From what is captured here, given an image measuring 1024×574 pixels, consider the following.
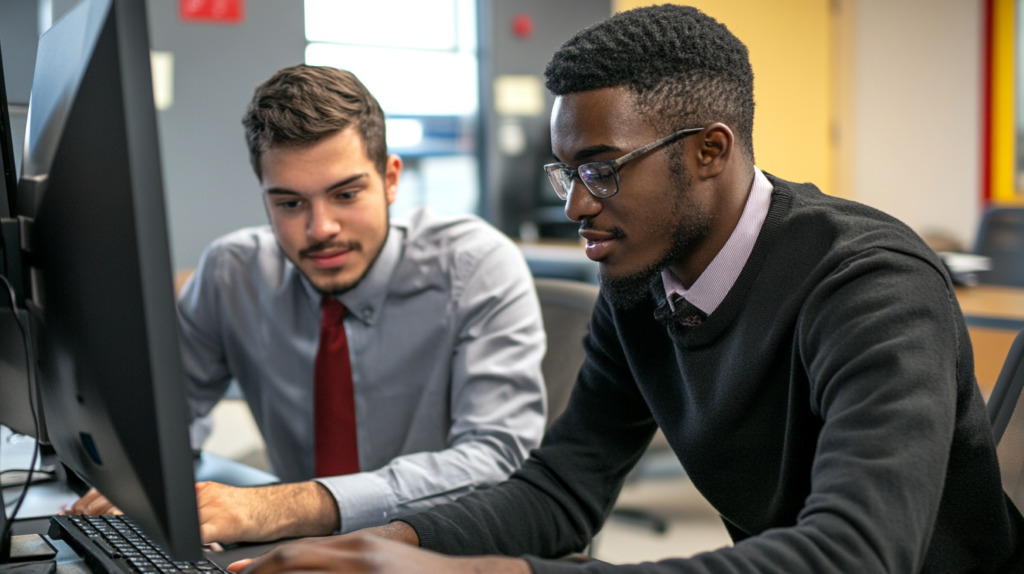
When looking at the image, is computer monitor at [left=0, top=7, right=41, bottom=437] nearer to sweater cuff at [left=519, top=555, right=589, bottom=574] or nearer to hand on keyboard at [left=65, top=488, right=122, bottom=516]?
hand on keyboard at [left=65, top=488, right=122, bottom=516]

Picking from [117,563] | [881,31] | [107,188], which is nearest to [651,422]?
[117,563]

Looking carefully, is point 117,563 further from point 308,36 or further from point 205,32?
point 308,36

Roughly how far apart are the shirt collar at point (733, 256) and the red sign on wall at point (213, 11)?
330 cm

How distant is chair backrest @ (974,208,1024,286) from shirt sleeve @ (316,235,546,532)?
2.37 m

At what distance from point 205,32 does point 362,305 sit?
2764 millimetres

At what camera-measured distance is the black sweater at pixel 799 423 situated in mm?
640

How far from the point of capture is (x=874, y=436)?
2.14ft

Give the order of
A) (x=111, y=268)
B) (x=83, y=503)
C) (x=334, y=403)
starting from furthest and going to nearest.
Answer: (x=334, y=403) < (x=83, y=503) < (x=111, y=268)

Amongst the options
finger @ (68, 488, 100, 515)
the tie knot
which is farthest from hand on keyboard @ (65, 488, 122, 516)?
the tie knot

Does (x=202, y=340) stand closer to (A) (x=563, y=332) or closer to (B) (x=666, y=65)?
(A) (x=563, y=332)

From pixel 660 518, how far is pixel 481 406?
1719mm

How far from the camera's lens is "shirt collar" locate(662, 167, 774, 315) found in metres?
0.93

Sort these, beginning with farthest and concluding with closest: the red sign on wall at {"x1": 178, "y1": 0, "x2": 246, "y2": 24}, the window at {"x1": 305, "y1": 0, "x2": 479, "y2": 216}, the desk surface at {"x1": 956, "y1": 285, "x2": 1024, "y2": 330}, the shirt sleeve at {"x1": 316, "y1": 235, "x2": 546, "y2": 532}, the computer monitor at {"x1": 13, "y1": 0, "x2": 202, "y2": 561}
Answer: the window at {"x1": 305, "y1": 0, "x2": 479, "y2": 216}
the red sign on wall at {"x1": 178, "y1": 0, "x2": 246, "y2": 24}
the desk surface at {"x1": 956, "y1": 285, "x2": 1024, "y2": 330}
the shirt sleeve at {"x1": 316, "y1": 235, "x2": 546, "y2": 532}
the computer monitor at {"x1": 13, "y1": 0, "x2": 202, "y2": 561}

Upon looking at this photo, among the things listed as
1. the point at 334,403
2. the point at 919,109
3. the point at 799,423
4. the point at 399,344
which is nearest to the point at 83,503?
the point at 334,403
